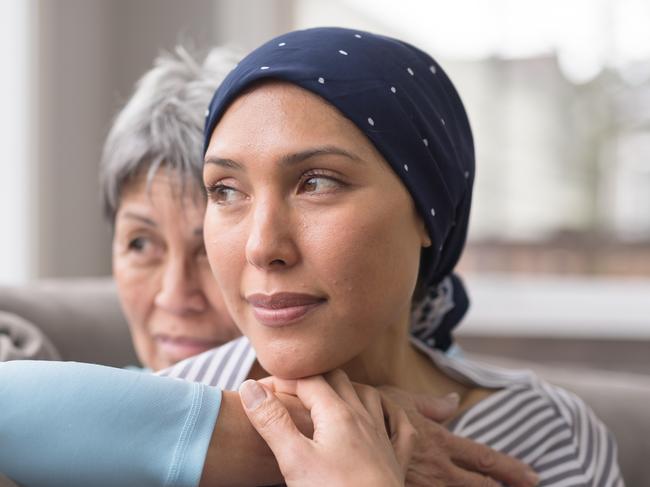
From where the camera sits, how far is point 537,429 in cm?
110

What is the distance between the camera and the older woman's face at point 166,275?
46.9 inches

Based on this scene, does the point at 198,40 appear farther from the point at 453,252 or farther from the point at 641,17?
the point at 453,252

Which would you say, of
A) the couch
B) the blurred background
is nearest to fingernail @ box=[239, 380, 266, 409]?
the couch

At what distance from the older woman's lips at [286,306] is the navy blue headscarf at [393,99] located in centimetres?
15

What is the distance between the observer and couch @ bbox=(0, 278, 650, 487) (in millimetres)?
1422

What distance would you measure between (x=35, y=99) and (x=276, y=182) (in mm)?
1711

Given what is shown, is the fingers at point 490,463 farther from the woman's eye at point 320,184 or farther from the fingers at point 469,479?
the woman's eye at point 320,184

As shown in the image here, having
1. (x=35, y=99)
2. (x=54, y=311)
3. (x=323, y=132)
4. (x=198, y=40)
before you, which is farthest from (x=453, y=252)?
(x=198, y=40)

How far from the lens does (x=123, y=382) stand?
0.78 metres

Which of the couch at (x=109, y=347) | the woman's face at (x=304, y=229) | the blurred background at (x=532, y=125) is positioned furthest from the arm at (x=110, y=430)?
the blurred background at (x=532, y=125)

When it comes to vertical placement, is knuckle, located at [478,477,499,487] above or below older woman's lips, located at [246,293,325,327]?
below

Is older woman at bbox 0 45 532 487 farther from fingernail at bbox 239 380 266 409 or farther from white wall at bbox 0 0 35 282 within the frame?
white wall at bbox 0 0 35 282

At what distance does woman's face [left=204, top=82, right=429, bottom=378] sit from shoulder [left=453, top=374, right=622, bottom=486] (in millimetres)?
282

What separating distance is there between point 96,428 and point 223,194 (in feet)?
0.87
